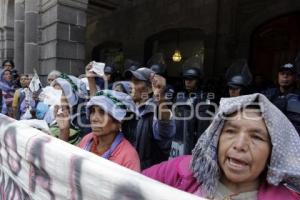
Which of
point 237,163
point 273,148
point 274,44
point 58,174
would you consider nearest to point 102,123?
point 58,174

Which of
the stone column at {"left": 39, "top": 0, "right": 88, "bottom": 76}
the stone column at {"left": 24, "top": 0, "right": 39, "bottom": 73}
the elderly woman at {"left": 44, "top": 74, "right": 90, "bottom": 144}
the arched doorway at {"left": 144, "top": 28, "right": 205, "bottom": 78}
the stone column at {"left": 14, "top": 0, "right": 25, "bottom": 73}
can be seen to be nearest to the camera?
the elderly woman at {"left": 44, "top": 74, "right": 90, "bottom": 144}

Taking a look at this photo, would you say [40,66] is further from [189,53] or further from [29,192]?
[29,192]

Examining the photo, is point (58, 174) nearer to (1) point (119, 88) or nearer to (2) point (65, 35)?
(1) point (119, 88)

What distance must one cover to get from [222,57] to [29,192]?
747 centimetres

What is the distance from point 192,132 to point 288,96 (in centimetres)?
107

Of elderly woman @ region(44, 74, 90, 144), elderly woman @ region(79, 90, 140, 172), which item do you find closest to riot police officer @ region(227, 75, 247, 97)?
elderly woman @ region(44, 74, 90, 144)

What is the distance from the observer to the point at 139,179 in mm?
1334

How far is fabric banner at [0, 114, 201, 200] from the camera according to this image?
1334 millimetres

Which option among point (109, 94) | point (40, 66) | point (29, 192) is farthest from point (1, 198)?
point (40, 66)

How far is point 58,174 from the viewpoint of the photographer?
1.70 metres

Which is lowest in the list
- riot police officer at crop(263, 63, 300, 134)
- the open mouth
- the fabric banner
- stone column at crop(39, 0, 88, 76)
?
the fabric banner

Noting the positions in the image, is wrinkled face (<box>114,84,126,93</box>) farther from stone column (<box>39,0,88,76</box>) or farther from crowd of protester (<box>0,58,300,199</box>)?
stone column (<box>39,0,88,76</box>)

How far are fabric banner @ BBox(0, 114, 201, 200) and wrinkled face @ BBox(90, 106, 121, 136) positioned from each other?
1.13ft

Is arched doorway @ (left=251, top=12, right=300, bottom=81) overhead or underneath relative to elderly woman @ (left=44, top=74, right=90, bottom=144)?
overhead
